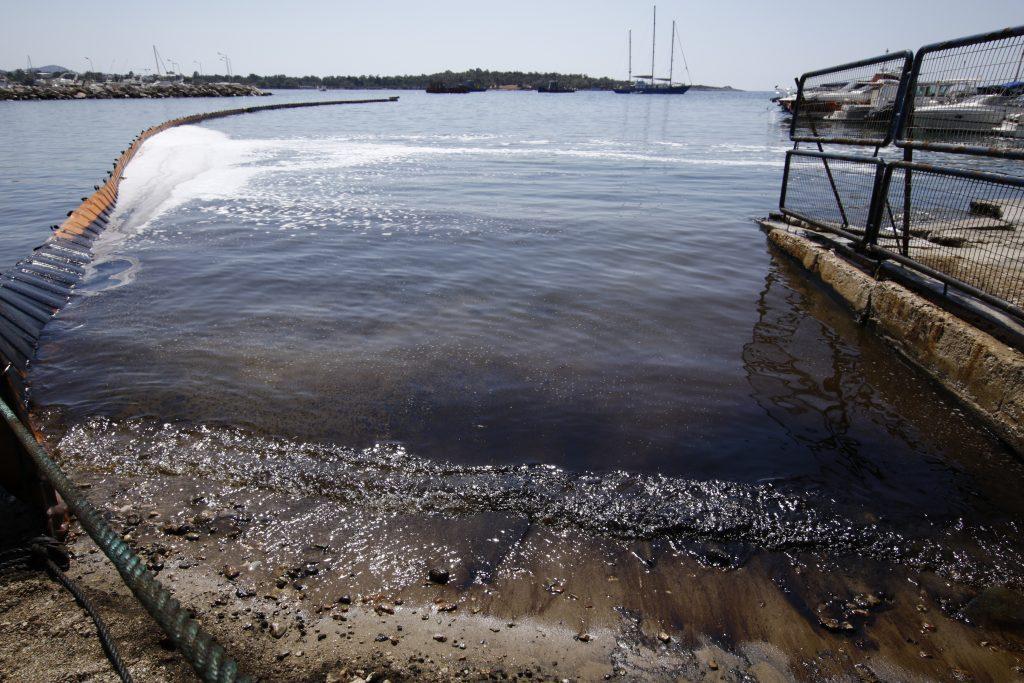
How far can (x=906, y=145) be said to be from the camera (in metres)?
5.53

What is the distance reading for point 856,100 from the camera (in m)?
8.20

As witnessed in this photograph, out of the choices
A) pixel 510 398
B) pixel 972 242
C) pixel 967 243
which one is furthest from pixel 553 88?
pixel 510 398

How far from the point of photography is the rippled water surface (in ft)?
12.2

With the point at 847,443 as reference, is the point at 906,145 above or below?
above

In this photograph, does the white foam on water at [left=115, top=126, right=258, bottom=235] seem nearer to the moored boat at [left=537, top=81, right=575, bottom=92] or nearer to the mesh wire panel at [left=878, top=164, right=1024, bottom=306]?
the mesh wire panel at [left=878, top=164, right=1024, bottom=306]

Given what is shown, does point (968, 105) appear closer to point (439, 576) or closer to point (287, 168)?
point (439, 576)

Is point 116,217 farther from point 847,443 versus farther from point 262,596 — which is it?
point 847,443

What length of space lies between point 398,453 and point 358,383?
1.15 m

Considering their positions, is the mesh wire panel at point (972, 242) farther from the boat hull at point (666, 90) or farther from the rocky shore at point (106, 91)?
the boat hull at point (666, 90)

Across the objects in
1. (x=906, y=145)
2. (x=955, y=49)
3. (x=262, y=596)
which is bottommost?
(x=262, y=596)

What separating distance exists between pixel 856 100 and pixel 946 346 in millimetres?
5009

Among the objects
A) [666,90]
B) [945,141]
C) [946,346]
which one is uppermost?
[666,90]

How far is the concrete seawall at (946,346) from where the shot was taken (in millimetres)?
3955

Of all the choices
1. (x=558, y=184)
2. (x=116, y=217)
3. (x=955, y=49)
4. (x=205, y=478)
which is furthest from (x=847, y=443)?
(x=116, y=217)
